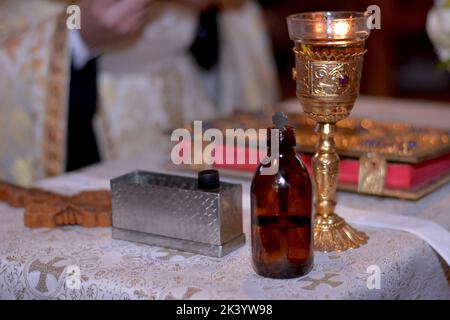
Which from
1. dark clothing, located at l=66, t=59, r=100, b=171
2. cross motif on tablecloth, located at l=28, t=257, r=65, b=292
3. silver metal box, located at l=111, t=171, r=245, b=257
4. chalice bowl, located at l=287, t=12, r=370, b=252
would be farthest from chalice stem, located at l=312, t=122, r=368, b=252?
dark clothing, located at l=66, t=59, r=100, b=171

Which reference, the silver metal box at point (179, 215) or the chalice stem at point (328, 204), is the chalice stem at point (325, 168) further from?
the silver metal box at point (179, 215)

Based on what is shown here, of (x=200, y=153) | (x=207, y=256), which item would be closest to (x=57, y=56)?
(x=200, y=153)

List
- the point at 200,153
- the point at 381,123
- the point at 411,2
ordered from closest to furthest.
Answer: the point at 200,153, the point at 381,123, the point at 411,2

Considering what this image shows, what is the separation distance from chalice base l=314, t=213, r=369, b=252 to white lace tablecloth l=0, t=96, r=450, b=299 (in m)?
0.01

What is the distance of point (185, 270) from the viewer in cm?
94

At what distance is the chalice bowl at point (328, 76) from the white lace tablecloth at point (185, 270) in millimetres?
44

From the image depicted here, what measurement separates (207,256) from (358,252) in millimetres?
200

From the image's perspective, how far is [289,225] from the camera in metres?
0.91

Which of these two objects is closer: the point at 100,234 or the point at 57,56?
the point at 100,234

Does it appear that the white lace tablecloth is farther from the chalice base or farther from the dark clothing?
the dark clothing

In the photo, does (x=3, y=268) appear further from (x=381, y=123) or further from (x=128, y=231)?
(x=381, y=123)

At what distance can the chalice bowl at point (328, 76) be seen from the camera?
938mm

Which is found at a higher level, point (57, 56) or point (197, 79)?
point (57, 56)

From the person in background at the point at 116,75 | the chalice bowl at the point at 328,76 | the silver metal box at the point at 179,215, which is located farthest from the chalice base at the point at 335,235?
the person in background at the point at 116,75
